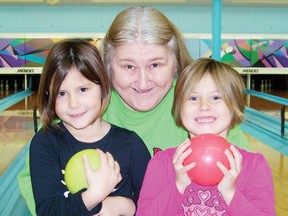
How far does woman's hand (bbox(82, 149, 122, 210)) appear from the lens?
99 centimetres

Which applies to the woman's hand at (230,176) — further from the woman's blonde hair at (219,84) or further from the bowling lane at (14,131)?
the bowling lane at (14,131)

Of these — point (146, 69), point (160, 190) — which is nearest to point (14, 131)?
point (146, 69)

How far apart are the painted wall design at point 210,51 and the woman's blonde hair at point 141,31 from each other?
6209 mm

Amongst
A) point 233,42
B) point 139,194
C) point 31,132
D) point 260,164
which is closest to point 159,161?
point 139,194

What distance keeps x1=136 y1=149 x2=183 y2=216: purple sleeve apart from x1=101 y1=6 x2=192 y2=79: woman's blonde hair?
381 millimetres

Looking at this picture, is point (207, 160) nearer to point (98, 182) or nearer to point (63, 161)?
point (98, 182)

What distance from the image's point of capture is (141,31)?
50.4 inches

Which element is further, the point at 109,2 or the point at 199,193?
the point at 109,2

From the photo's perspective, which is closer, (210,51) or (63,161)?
(63,161)

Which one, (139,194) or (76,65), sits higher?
(76,65)

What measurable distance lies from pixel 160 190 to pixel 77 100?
0.33 metres

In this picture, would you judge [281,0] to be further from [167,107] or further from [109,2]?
[167,107]

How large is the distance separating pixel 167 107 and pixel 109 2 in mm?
5992

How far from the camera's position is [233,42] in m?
7.70
